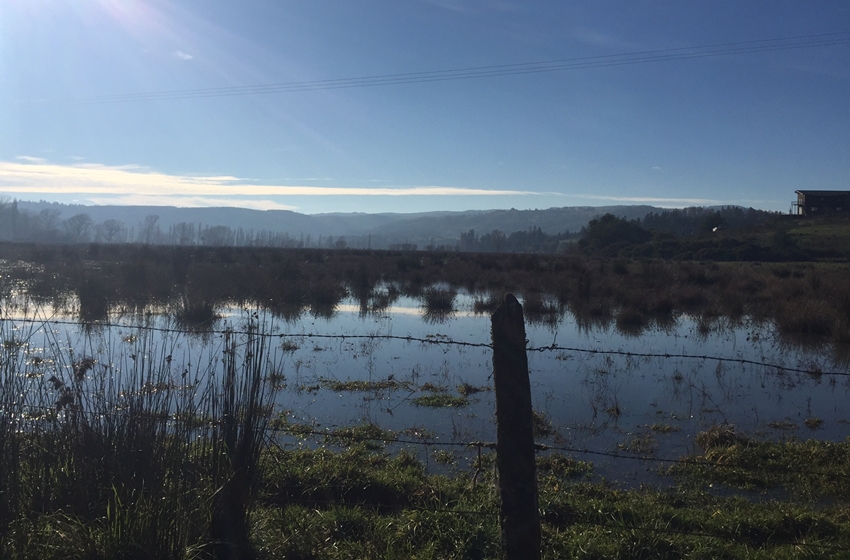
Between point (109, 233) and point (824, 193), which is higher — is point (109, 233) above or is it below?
below

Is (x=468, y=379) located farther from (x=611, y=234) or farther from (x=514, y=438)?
(x=611, y=234)

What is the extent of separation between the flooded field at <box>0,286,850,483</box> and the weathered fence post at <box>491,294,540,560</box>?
105 centimetres

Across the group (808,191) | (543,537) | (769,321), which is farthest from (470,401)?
(808,191)

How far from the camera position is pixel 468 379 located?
35.3 feet

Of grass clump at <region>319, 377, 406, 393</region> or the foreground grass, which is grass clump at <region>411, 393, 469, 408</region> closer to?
grass clump at <region>319, 377, 406, 393</region>

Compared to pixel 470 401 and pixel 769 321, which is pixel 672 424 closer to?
pixel 470 401

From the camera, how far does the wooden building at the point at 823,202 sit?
69812 millimetres

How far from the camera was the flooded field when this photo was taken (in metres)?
5.17

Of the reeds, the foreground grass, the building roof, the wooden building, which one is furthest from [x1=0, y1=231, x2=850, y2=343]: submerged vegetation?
the building roof

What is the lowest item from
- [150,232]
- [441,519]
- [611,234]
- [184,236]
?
[441,519]

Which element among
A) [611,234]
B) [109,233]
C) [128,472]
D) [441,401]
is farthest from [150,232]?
[128,472]

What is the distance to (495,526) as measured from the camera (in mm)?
4078

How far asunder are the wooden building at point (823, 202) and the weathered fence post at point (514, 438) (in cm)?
7835

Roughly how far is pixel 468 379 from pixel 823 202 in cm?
7651
